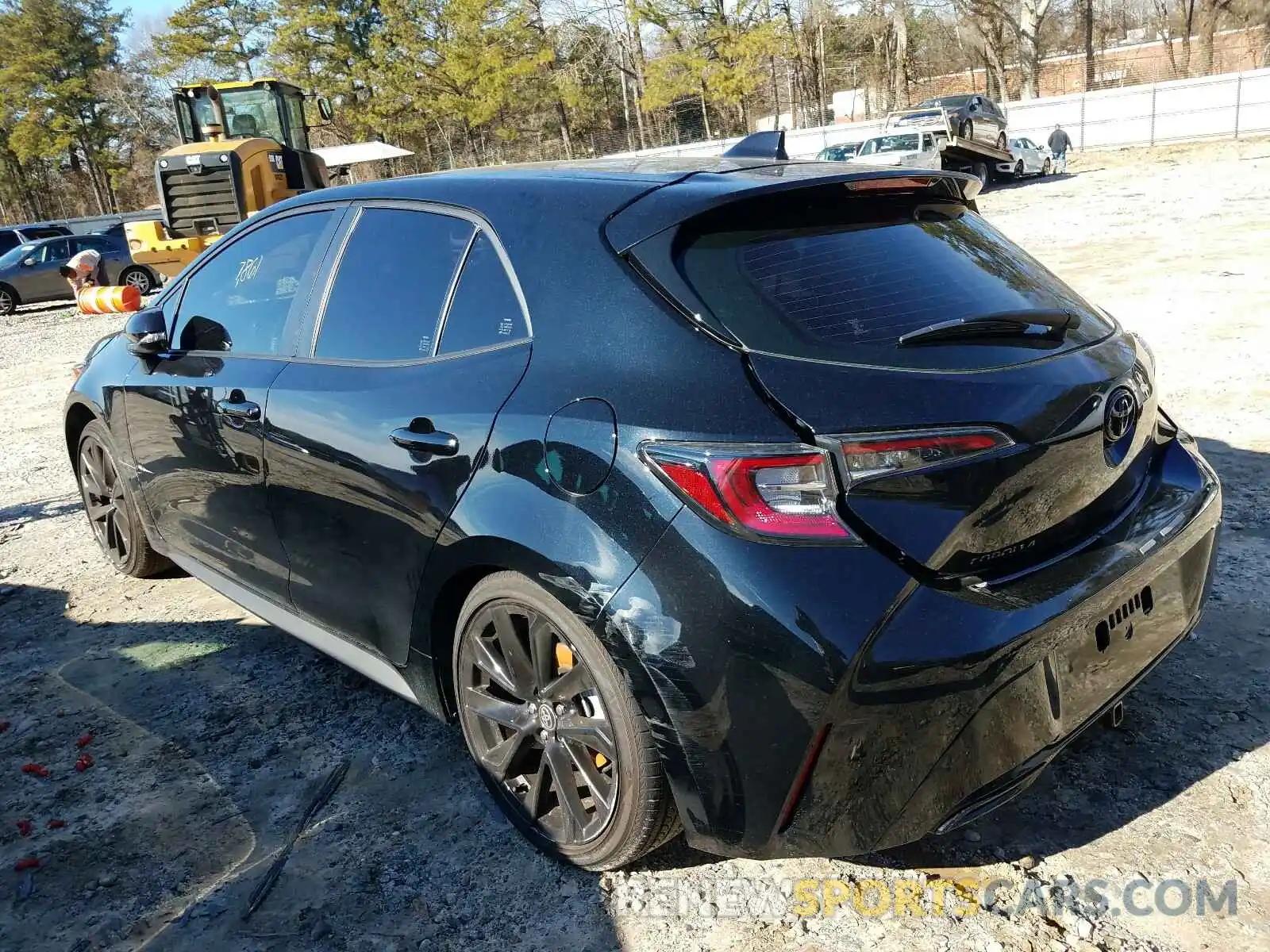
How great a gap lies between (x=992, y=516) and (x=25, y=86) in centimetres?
5914

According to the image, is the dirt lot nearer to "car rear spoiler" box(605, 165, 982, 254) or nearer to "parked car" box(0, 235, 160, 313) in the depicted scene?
"car rear spoiler" box(605, 165, 982, 254)

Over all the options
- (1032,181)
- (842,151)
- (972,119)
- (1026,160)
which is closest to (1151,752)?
(842,151)

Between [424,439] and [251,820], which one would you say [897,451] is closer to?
[424,439]

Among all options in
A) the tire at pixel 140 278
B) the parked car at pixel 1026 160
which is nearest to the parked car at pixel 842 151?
the parked car at pixel 1026 160

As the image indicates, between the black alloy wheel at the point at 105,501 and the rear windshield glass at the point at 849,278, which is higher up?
the rear windshield glass at the point at 849,278

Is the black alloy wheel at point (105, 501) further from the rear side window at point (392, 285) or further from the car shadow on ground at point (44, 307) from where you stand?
the car shadow on ground at point (44, 307)

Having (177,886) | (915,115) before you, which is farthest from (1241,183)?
(177,886)

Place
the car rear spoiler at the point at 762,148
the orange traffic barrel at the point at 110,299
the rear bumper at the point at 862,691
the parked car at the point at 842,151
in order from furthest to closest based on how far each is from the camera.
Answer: the parked car at the point at 842,151 → the orange traffic barrel at the point at 110,299 → the car rear spoiler at the point at 762,148 → the rear bumper at the point at 862,691

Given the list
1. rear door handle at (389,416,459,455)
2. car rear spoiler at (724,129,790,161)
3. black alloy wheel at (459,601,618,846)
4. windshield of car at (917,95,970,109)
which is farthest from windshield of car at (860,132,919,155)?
black alloy wheel at (459,601,618,846)

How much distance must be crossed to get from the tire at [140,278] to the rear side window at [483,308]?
20201 mm

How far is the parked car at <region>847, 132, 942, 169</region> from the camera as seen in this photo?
20719mm

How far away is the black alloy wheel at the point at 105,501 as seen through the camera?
4.65m

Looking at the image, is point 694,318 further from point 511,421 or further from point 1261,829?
point 1261,829

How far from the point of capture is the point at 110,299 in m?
14.8
